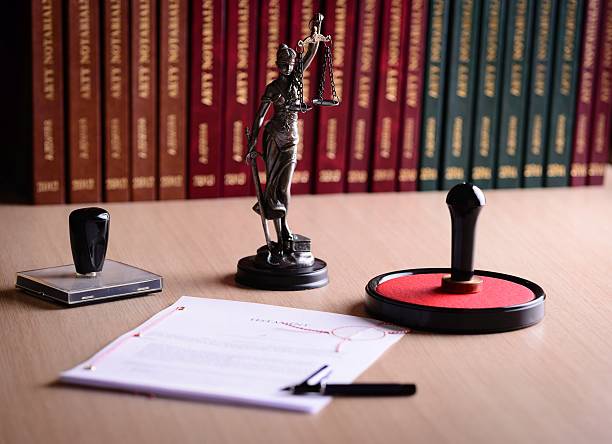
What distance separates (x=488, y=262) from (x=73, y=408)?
69 cm

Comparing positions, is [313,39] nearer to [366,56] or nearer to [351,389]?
[351,389]

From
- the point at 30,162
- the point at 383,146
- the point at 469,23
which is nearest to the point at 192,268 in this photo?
the point at 30,162

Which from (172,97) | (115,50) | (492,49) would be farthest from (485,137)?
(115,50)

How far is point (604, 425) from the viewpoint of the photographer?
2.67 ft

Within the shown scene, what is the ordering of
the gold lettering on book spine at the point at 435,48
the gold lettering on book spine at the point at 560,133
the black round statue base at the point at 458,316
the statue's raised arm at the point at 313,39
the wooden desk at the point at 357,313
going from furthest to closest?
the gold lettering on book spine at the point at 560,133 < the gold lettering on book spine at the point at 435,48 < the statue's raised arm at the point at 313,39 < the black round statue base at the point at 458,316 < the wooden desk at the point at 357,313

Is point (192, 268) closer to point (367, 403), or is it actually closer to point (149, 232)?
point (149, 232)

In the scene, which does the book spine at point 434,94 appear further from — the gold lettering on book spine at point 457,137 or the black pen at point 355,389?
the black pen at point 355,389

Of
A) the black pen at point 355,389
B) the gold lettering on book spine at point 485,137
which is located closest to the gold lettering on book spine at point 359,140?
the gold lettering on book spine at point 485,137

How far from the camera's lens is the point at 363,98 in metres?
1.78

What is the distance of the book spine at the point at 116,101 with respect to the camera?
162 cm

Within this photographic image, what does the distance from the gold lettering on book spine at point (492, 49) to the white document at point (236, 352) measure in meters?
0.87

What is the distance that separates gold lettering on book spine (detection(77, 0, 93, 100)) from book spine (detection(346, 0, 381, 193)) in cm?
45

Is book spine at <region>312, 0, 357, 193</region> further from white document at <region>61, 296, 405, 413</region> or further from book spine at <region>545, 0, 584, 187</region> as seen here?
white document at <region>61, 296, 405, 413</region>

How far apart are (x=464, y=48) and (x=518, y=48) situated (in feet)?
0.34
